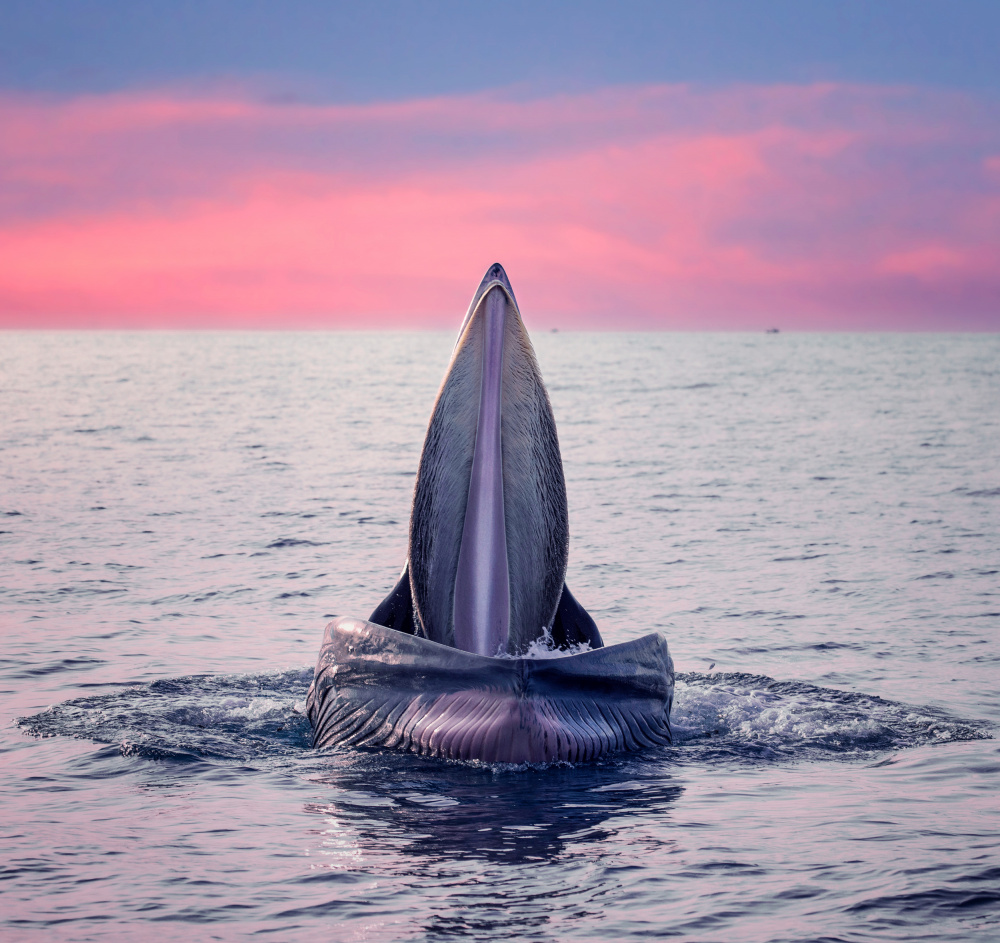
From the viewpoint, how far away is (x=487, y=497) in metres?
8.34

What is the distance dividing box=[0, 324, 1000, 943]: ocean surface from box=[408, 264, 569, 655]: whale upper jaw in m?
1.03

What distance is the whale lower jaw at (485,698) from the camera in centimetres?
780

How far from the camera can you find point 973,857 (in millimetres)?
7027

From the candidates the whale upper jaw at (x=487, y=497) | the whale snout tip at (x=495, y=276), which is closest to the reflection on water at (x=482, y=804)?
the whale upper jaw at (x=487, y=497)

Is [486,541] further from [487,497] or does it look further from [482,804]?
[482,804]

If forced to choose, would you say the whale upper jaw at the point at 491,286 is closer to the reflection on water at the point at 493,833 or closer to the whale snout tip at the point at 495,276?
the whale snout tip at the point at 495,276

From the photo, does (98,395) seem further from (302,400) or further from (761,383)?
(761,383)

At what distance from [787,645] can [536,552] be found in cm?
631

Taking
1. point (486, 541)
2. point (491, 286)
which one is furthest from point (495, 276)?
point (486, 541)

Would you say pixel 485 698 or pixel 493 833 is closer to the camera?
pixel 493 833

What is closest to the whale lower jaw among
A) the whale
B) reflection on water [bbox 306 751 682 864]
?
the whale

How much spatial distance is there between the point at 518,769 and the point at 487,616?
3.33 feet

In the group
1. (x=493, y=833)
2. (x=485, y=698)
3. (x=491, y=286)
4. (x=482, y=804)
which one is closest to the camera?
(x=493, y=833)

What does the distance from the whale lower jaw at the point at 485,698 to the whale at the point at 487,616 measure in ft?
0.03
